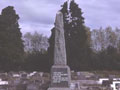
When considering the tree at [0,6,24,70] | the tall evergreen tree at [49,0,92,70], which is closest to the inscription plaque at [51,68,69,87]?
the tall evergreen tree at [49,0,92,70]

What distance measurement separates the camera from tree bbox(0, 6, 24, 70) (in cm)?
4784

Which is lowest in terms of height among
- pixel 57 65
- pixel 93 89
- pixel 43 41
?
pixel 93 89

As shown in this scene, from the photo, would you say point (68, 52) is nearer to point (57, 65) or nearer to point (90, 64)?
point (90, 64)

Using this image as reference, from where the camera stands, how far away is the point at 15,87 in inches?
881

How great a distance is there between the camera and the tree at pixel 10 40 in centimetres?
4784

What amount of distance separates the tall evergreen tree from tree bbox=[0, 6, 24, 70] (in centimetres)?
499

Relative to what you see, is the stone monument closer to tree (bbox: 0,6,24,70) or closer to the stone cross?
the stone cross

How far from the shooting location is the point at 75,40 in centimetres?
4878

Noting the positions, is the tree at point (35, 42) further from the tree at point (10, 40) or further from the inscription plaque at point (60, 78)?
the inscription plaque at point (60, 78)

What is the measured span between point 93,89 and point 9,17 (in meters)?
32.3

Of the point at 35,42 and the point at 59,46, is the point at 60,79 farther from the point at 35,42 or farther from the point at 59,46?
the point at 35,42

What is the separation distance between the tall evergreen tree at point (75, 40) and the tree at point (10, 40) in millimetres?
4987

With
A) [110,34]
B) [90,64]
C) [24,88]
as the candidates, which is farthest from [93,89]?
[110,34]

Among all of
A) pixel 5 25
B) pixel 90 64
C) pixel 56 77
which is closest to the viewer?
pixel 56 77
